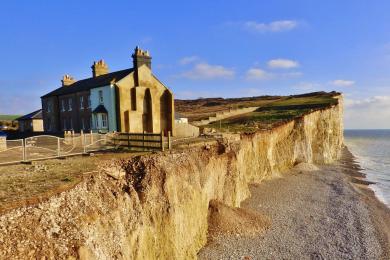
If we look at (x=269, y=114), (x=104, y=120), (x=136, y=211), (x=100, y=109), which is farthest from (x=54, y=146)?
(x=269, y=114)

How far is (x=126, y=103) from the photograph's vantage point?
33344 mm

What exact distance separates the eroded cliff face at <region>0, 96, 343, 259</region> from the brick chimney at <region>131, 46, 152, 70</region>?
15.3 meters

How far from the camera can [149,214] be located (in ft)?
47.0

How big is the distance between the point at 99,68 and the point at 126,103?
12.5m

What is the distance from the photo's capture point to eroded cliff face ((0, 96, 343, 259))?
9.80 metres

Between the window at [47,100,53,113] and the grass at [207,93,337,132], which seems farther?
the window at [47,100,53,113]

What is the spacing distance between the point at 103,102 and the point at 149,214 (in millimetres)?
22717

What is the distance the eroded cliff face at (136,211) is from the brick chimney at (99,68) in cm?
2510

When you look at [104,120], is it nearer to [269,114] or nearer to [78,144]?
[78,144]

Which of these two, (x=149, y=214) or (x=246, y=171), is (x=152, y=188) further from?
(x=246, y=171)

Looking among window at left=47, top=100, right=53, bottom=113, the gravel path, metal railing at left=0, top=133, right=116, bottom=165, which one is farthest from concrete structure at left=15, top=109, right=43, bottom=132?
the gravel path

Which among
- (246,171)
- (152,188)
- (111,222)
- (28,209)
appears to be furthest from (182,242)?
(246,171)

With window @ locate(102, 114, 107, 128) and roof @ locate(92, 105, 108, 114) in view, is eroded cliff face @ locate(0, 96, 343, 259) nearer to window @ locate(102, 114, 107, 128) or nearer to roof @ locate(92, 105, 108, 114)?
roof @ locate(92, 105, 108, 114)

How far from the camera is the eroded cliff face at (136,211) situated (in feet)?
32.1
